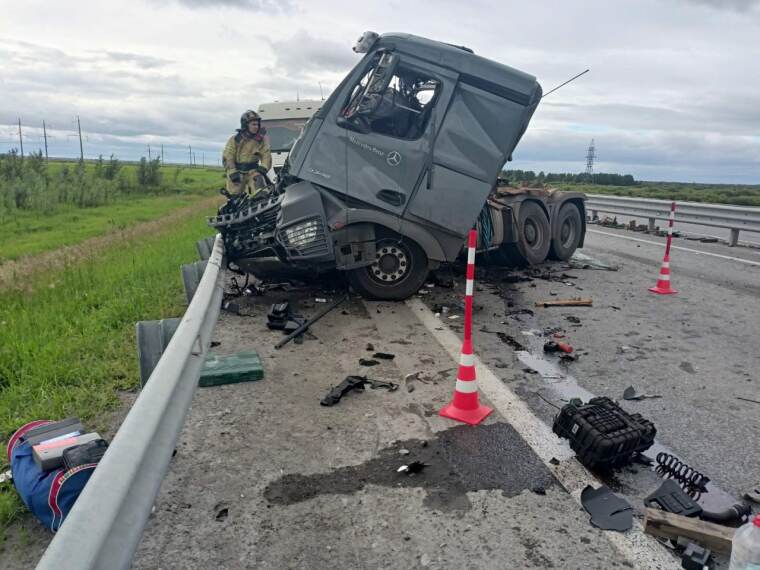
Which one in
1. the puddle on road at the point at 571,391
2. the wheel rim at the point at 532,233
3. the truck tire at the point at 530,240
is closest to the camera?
the puddle on road at the point at 571,391

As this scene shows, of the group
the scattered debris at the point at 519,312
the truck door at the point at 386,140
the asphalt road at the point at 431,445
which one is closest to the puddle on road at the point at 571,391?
the asphalt road at the point at 431,445

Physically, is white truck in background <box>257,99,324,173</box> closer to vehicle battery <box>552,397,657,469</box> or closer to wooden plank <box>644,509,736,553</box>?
vehicle battery <box>552,397,657,469</box>

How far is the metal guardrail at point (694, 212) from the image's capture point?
12.1 m

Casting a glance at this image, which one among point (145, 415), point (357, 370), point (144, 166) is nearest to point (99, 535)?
point (145, 415)

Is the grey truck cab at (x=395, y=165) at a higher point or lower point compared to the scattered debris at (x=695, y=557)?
higher

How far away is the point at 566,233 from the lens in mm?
10117

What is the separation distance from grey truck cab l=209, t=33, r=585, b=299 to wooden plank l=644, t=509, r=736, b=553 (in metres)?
4.24

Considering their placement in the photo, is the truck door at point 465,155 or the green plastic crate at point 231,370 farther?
the truck door at point 465,155

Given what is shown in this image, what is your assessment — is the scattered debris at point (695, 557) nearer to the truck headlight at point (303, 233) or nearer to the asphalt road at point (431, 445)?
the asphalt road at point (431, 445)

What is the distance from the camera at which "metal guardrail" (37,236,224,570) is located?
1.41 meters

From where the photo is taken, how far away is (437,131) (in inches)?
253

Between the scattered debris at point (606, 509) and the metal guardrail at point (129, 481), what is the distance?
188cm

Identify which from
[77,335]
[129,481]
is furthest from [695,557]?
[77,335]

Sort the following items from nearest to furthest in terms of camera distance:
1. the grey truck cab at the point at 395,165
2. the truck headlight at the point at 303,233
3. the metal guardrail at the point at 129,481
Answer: the metal guardrail at the point at 129,481 < the truck headlight at the point at 303,233 < the grey truck cab at the point at 395,165
